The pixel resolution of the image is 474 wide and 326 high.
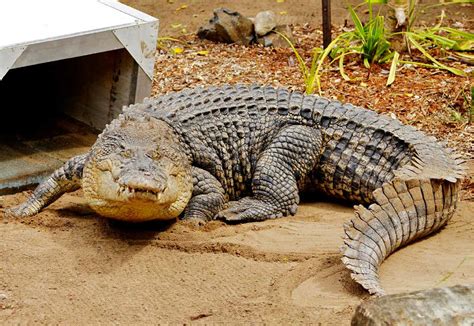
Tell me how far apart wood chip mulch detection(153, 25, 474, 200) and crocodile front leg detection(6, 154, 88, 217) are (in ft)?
6.97

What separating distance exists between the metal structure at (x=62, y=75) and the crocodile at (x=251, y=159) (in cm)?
57

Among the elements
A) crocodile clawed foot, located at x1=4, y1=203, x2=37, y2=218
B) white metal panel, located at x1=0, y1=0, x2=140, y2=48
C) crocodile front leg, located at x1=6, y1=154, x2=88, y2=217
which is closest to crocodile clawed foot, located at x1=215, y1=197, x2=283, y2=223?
crocodile front leg, located at x1=6, y1=154, x2=88, y2=217

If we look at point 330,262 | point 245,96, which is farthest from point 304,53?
point 330,262

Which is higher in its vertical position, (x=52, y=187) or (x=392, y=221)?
(x=392, y=221)

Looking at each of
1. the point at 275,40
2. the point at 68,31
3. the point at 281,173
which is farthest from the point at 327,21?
the point at 68,31

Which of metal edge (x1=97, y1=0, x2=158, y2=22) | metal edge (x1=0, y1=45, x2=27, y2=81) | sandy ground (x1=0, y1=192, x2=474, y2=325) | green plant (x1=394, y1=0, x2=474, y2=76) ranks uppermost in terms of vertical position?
metal edge (x1=97, y1=0, x2=158, y2=22)

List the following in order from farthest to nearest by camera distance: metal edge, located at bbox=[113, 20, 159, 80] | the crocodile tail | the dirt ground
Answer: metal edge, located at bbox=[113, 20, 159, 80] < the crocodile tail < the dirt ground

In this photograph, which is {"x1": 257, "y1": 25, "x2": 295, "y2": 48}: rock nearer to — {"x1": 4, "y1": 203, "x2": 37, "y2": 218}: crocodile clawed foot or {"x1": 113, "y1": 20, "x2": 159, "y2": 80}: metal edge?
{"x1": 113, "y1": 20, "x2": 159, "y2": 80}: metal edge

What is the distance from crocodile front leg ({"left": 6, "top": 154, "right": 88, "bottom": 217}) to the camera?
18.1 ft

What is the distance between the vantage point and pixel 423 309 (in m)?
3.31

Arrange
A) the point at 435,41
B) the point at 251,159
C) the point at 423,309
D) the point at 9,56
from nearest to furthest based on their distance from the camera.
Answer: the point at 423,309
the point at 9,56
the point at 251,159
the point at 435,41

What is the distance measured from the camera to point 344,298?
4.26m

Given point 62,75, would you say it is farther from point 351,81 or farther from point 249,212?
point 249,212

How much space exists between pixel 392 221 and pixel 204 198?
1.31m
